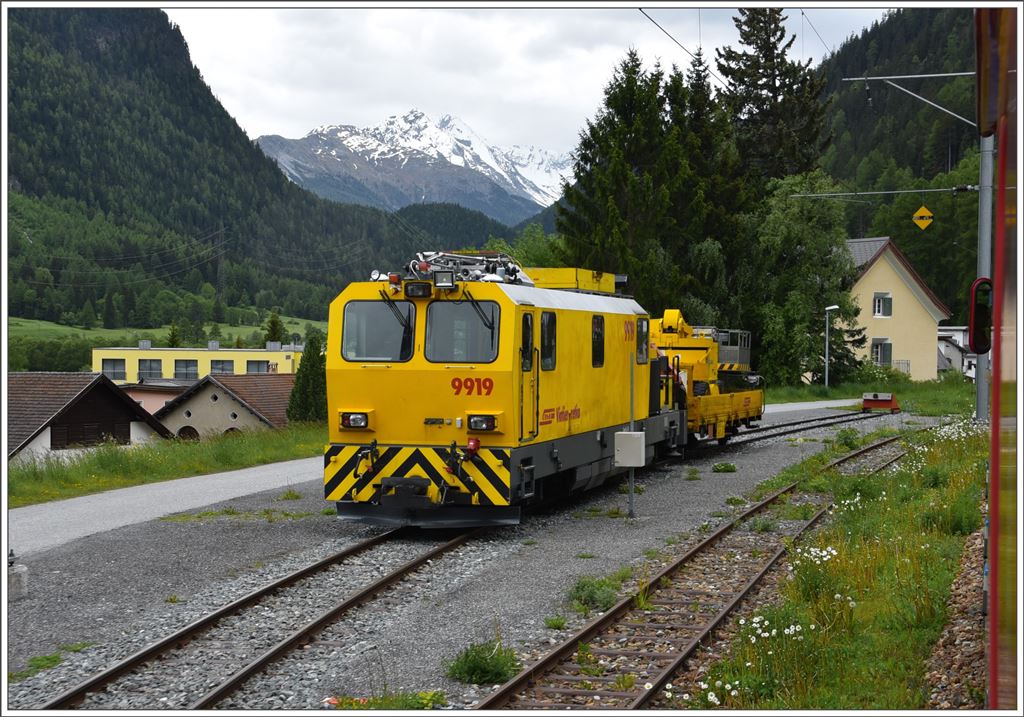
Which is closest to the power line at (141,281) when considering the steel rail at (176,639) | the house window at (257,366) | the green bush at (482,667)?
the house window at (257,366)

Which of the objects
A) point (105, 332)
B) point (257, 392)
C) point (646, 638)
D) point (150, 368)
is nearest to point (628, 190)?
point (257, 392)

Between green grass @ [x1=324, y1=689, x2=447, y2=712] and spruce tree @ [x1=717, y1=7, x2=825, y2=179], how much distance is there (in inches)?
Answer: 2218

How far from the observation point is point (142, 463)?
21328 millimetres

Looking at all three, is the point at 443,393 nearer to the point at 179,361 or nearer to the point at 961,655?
the point at 961,655

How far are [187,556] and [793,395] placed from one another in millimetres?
37749

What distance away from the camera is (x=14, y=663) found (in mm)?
8234

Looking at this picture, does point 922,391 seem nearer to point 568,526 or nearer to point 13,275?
point 568,526

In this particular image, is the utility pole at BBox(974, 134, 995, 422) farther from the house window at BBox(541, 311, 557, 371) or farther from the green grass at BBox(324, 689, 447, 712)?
the green grass at BBox(324, 689, 447, 712)

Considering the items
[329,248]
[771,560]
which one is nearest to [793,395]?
[771,560]

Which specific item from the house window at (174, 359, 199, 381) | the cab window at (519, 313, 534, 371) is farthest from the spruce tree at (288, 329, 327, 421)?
the house window at (174, 359, 199, 381)

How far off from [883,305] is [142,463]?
5142cm

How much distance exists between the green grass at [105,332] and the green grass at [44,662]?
117 metres

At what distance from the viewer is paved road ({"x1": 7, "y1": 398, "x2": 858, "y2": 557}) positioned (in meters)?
14.2

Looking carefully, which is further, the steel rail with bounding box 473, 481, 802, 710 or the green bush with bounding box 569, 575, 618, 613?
the green bush with bounding box 569, 575, 618, 613
